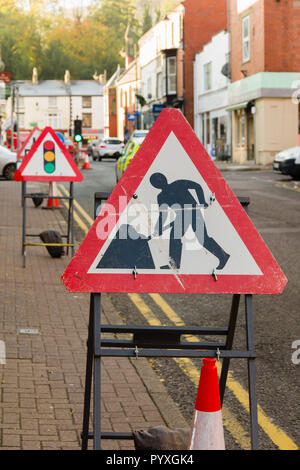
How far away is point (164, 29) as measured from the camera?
6625 centimetres

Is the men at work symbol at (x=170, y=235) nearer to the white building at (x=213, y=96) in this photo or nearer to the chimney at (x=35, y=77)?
the white building at (x=213, y=96)

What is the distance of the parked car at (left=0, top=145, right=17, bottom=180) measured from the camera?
30641mm

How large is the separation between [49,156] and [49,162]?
0.27 feet

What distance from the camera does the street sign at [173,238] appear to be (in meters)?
3.46

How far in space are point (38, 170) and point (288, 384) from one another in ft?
20.4

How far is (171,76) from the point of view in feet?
206

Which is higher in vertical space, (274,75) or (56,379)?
(274,75)

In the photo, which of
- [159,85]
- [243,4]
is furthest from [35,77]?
[243,4]

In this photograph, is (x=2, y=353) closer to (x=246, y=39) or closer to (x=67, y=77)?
(x=246, y=39)

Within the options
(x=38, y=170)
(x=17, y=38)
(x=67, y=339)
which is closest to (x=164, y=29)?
(x=38, y=170)

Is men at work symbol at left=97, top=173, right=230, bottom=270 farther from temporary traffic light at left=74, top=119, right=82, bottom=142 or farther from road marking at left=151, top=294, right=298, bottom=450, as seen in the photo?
temporary traffic light at left=74, top=119, right=82, bottom=142

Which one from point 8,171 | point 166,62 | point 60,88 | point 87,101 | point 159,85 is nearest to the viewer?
point 8,171

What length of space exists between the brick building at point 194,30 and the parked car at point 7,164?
30.2 m
